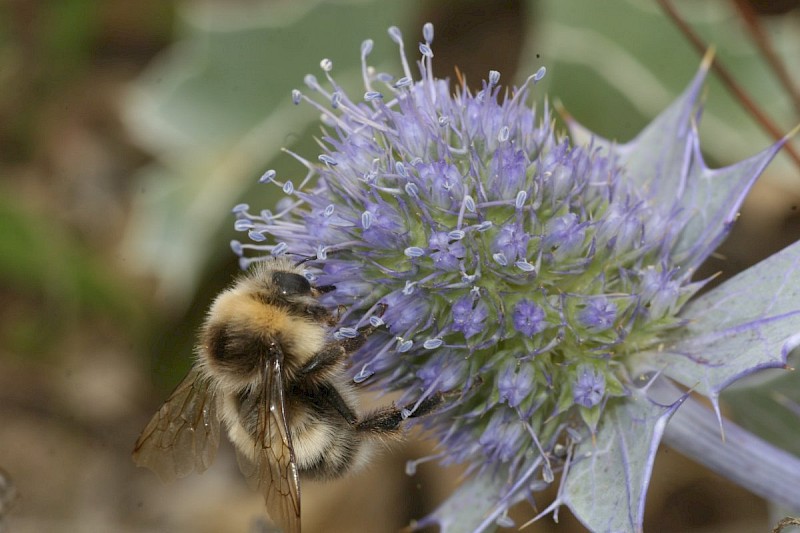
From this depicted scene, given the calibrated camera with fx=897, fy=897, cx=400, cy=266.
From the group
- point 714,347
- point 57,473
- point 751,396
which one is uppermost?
point 714,347

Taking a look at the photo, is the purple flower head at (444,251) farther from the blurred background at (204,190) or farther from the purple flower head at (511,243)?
the blurred background at (204,190)

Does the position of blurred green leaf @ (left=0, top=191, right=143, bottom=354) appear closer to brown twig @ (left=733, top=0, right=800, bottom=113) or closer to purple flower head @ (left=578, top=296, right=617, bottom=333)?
purple flower head @ (left=578, top=296, right=617, bottom=333)

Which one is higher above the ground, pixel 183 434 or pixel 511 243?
pixel 511 243

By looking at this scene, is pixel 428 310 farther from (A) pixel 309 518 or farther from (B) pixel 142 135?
(B) pixel 142 135

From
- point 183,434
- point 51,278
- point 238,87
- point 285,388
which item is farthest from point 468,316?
point 51,278

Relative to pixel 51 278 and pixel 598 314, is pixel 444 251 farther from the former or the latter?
pixel 51 278

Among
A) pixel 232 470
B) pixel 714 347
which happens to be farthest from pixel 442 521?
pixel 232 470

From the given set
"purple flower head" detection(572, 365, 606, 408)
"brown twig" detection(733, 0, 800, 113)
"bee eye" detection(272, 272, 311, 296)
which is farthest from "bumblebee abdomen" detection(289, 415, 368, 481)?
"brown twig" detection(733, 0, 800, 113)
